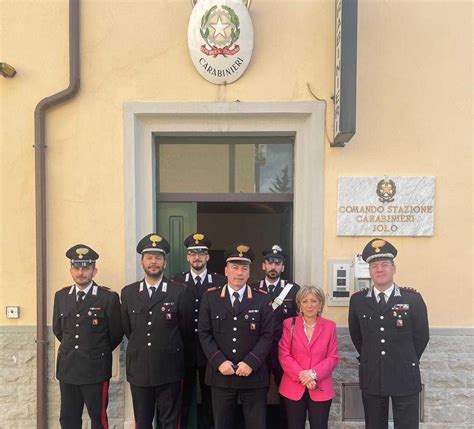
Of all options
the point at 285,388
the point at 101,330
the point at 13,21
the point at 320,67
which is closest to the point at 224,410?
the point at 285,388

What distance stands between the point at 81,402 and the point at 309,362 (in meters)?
2.05

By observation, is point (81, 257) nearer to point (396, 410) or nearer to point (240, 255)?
point (240, 255)

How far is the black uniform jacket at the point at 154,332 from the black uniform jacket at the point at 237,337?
29 cm

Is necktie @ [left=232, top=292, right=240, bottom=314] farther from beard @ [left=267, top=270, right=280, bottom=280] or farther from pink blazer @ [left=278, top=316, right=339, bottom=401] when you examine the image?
beard @ [left=267, top=270, right=280, bottom=280]

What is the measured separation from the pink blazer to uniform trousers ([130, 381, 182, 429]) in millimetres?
945

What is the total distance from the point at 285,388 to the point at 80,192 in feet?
8.75

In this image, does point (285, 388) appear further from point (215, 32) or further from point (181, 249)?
point (215, 32)

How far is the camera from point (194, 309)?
3645 mm

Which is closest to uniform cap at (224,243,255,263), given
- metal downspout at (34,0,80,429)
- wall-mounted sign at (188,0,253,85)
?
wall-mounted sign at (188,0,253,85)

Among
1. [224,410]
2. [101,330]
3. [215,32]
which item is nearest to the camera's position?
[224,410]

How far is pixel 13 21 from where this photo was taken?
13.0ft

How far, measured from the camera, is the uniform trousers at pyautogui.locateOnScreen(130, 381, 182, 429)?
3377 mm

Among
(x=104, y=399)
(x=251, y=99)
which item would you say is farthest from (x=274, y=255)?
(x=104, y=399)

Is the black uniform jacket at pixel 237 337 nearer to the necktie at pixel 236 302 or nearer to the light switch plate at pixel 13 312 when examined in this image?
the necktie at pixel 236 302
